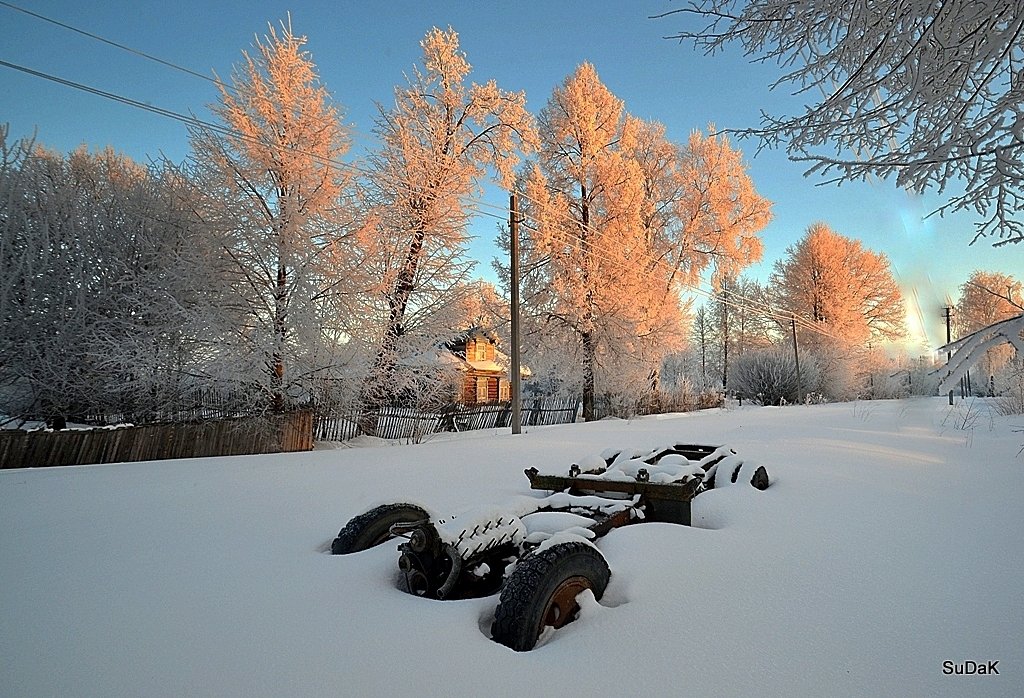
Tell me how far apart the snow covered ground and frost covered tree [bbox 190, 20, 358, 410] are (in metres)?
6.13

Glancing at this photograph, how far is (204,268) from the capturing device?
1053 cm

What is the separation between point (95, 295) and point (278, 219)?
4600mm

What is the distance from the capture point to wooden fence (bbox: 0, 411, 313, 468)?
281 inches

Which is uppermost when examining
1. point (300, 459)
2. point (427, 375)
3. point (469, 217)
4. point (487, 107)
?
point (487, 107)

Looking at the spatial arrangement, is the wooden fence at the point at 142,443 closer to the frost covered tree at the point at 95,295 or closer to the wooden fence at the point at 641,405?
the frost covered tree at the point at 95,295

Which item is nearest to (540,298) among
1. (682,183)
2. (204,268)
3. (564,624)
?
(682,183)

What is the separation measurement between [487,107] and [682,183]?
11.5 m

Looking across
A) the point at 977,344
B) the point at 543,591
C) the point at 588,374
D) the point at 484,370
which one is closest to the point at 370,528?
the point at 543,591

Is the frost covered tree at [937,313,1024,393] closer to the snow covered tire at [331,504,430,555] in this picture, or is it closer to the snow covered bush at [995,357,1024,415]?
the snow covered tire at [331,504,430,555]

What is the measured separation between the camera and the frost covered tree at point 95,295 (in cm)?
1057

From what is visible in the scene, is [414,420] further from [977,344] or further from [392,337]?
[977,344]

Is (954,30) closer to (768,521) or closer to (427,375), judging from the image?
(768,521)

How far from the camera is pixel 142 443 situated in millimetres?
8039

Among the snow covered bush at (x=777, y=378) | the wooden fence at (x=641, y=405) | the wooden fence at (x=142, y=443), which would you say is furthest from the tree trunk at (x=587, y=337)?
the snow covered bush at (x=777, y=378)
